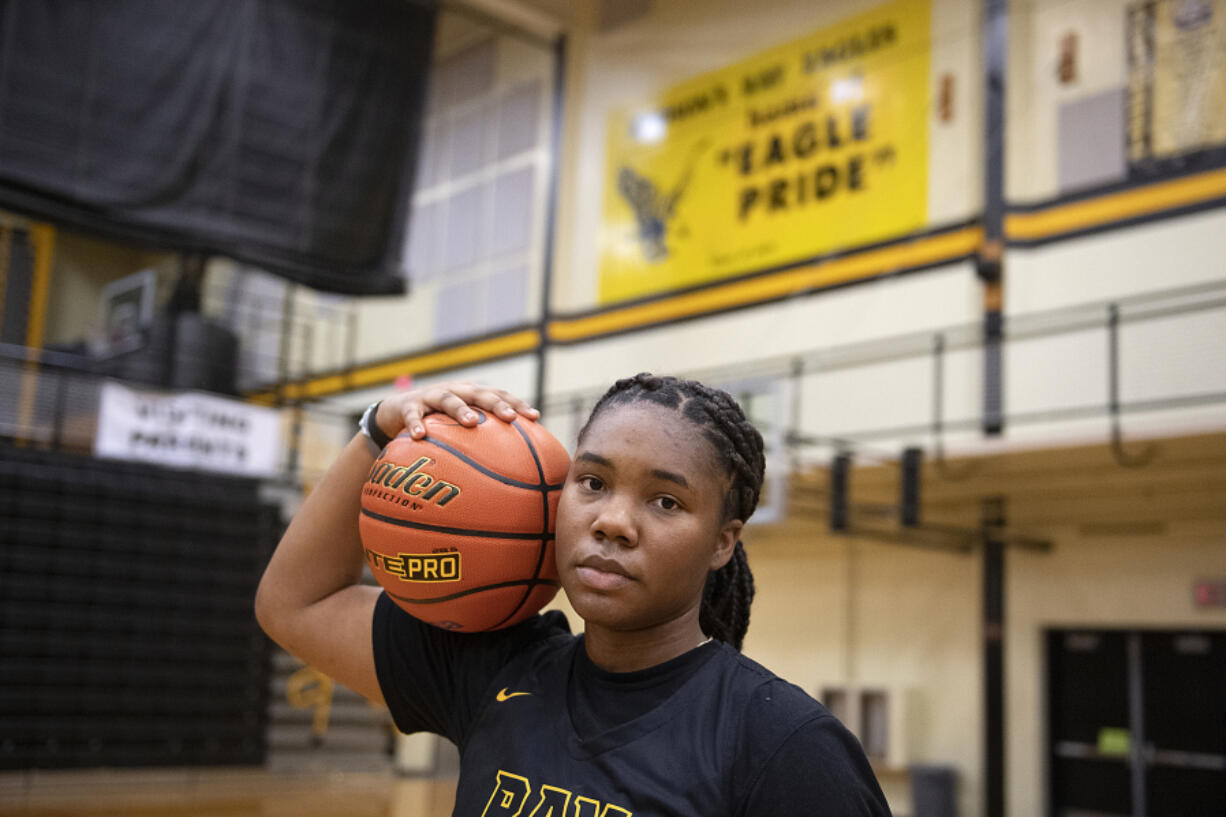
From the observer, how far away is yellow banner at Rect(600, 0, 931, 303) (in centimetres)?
965

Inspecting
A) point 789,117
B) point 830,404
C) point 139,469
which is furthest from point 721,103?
point 139,469

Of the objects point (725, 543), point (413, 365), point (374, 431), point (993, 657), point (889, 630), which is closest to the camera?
point (725, 543)

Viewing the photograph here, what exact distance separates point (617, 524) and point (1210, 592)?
813 cm

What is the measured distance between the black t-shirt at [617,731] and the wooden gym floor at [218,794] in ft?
17.4

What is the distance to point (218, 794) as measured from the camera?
8281 mm

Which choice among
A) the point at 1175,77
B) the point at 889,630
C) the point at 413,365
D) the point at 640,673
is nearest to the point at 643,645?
the point at 640,673

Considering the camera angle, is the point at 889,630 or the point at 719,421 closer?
the point at 719,421

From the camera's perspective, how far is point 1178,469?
7.35m

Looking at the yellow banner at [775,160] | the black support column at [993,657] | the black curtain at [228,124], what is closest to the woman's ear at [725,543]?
the black support column at [993,657]

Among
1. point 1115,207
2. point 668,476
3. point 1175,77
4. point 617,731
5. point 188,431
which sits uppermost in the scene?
point 1175,77

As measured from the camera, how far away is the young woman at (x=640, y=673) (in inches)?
46.9

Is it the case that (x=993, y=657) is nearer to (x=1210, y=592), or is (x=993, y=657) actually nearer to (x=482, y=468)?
(x=1210, y=592)

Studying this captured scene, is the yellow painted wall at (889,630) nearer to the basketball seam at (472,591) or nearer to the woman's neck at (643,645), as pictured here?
the basketball seam at (472,591)

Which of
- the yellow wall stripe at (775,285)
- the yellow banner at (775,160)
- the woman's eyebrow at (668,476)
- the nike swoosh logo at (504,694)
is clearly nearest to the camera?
the woman's eyebrow at (668,476)
